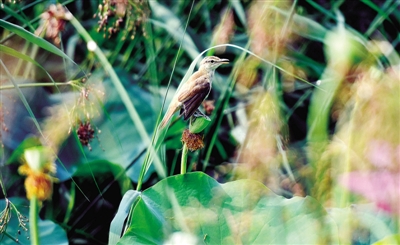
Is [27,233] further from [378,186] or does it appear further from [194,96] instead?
[378,186]

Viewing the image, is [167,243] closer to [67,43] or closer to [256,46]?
[256,46]

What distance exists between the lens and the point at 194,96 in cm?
78

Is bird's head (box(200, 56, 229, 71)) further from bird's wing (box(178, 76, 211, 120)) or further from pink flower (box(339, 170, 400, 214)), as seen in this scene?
pink flower (box(339, 170, 400, 214))

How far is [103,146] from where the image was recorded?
1109mm

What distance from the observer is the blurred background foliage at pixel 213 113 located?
2.70 ft

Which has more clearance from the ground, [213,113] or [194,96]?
[194,96]

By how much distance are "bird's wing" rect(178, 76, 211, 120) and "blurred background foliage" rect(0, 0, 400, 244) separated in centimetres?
3

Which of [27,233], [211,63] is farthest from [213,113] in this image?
[27,233]

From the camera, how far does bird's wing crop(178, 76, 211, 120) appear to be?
2.50 ft

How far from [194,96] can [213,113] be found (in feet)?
1.26

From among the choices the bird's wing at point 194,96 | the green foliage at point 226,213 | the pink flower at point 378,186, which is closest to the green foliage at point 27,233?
the green foliage at point 226,213

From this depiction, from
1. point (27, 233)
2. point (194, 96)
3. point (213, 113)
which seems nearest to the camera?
point (194, 96)

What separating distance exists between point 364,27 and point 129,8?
81cm

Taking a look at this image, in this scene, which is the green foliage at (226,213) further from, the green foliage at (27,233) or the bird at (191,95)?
the green foliage at (27,233)
